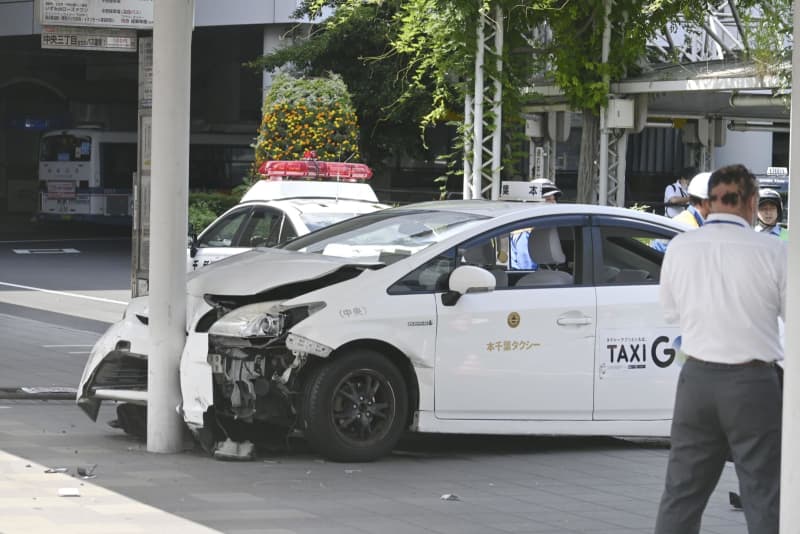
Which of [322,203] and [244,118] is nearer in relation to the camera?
[322,203]

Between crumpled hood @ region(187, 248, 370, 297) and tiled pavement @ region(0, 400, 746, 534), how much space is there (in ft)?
3.36

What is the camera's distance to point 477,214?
9.48 metres

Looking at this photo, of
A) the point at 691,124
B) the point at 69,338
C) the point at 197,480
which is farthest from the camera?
the point at 691,124

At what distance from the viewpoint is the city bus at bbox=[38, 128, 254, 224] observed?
43.0 meters

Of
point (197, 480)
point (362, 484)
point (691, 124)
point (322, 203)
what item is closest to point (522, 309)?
point (362, 484)

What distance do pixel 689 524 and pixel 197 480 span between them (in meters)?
3.30

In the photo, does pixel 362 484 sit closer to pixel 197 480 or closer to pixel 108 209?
pixel 197 480

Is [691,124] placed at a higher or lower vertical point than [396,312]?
higher

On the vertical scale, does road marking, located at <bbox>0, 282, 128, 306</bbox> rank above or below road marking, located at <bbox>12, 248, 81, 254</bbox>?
below

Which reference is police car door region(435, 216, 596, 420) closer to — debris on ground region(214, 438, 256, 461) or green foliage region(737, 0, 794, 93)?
debris on ground region(214, 438, 256, 461)

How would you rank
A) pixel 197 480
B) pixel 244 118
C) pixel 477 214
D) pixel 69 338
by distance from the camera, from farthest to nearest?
pixel 244 118, pixel 69 338, pixel 477 214, pixel 197 480

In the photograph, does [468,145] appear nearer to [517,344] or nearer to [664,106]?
[664,106]

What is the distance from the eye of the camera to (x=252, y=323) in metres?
8.51

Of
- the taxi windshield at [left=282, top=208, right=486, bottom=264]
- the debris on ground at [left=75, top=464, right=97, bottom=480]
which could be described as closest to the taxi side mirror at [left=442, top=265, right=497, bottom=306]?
the taxi windshield at [left=282, top=208, right=486, bottom=264]
